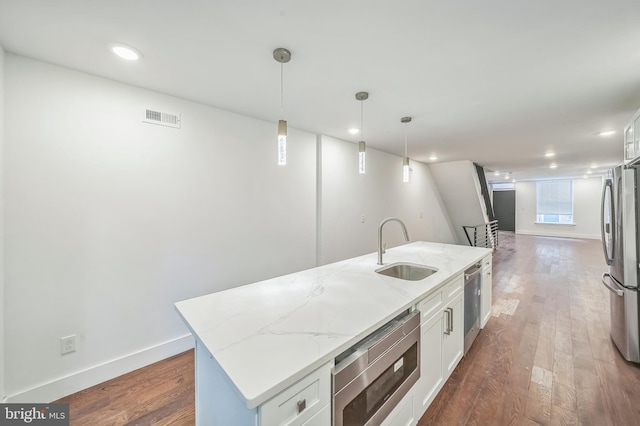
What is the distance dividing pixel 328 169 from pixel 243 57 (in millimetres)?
2044

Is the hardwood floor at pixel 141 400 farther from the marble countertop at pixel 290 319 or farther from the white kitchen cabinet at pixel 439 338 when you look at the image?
the white kitchen cabinet at pixel 439 338

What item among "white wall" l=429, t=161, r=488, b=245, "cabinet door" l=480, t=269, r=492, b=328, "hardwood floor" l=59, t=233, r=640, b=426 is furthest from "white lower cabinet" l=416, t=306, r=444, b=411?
"white wall" l=429, t=161, r=488, b=245

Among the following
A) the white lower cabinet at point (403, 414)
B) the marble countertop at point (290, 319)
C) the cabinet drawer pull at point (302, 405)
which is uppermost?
the marble countertop at point (290, 319)

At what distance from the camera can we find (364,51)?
1.63 meters

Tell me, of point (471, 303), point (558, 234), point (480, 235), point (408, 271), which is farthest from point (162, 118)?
point (558, 234)

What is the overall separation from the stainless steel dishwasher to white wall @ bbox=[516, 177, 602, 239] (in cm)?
1055

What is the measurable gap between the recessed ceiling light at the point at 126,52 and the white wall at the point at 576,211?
1303 centimetres

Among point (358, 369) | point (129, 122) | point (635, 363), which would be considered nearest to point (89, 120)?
point (129, 122)

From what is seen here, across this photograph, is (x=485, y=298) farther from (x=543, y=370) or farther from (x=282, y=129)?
(x=282, y=129)

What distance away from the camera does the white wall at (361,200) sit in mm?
3590

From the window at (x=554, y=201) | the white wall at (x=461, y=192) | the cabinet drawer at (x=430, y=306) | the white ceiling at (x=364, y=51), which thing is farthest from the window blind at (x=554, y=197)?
the cabinet drawer at (x=430, y=306)

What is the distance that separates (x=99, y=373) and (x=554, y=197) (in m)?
13.7

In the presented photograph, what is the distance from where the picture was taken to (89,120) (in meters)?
1.90

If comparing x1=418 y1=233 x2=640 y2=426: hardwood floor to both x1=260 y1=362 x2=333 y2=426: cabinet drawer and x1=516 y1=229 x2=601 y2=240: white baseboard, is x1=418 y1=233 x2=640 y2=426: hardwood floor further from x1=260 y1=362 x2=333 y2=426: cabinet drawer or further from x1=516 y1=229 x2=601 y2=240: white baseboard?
x1=516 y1=229 x2=601 y2=240: white baseboard
